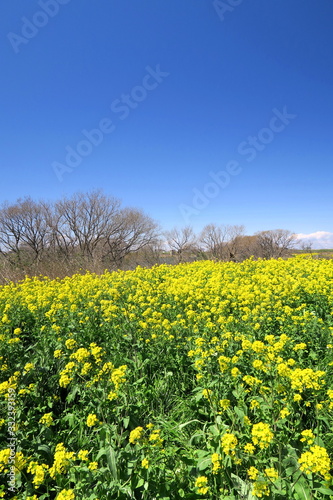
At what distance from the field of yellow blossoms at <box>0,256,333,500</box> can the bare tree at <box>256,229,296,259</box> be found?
34669 mm

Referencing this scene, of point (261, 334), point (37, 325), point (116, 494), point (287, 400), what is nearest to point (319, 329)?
point (261, 334)

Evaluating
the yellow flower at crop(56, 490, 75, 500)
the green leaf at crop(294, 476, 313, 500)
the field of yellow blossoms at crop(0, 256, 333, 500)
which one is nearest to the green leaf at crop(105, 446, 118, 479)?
the field of yellow blossoms at crop(0, 256, 333, 500)

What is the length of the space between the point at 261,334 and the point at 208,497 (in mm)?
2538

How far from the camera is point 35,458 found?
2307mm

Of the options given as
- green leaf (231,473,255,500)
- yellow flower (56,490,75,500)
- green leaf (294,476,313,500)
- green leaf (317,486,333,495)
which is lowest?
green leaf (231,473,255,500)

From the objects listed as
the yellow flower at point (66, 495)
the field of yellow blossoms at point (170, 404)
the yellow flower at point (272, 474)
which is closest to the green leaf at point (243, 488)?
the field of yellow blossoms at point (170, 404)

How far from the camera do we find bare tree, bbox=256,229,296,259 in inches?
1510

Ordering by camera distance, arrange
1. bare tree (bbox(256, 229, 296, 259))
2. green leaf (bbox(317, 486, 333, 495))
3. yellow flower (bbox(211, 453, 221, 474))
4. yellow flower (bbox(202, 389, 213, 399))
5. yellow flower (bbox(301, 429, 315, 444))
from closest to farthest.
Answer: green leaf (bbox(317, 486, 333, 495))
yellow flower (bbox(211, 453, 221, 474))
yellow flower (bbox(301, 429, 315, 444))
yellow flower (bbox(202, 389, 213, 399))
bare tree (bbox(256, 229, 296, 259))

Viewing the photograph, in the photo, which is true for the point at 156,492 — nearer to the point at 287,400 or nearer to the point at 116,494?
the point at 116,494

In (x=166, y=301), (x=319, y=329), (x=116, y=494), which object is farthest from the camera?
(x=166, y=301)

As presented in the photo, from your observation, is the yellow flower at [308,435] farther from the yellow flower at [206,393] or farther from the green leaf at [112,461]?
the green leaf at [112,461]

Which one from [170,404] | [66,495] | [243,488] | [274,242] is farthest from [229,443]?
[274,242]

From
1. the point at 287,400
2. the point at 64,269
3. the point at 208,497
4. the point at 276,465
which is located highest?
the point at 64,269

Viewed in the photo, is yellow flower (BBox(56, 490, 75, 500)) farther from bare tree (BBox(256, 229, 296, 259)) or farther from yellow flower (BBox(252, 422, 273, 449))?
bare tree (BBox(256, 229, 296, 259))
